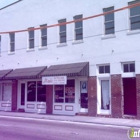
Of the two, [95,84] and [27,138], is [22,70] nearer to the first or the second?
[95,84]

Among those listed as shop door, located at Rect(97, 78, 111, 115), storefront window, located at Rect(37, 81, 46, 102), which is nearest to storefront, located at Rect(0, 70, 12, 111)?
storefront window, located at Rect(37, 81, 46, 102)

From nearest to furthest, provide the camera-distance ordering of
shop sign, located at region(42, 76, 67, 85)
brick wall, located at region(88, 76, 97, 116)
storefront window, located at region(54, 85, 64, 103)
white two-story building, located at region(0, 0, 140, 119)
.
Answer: white two-story building, located at region(0, 0, 140, 119), brick wall, located at region(88, 76, 97, 116), shop sign, located at region(42, 76, 67, 85), storefront window, located at region(54, 85, 64, 103)

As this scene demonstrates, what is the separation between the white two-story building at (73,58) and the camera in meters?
17.8

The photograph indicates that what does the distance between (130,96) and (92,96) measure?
2.62m

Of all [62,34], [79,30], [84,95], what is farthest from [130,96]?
[62,34]

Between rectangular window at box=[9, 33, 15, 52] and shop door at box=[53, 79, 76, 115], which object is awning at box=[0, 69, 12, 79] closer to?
rectangular window at box=[9, 33, 15, 52]

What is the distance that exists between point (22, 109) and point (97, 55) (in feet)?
29.9

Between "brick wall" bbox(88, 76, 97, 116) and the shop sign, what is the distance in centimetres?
184

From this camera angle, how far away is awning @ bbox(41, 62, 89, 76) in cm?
1878

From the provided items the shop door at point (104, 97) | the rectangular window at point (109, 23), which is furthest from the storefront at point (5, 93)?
the rectangular window at point (109, 23)

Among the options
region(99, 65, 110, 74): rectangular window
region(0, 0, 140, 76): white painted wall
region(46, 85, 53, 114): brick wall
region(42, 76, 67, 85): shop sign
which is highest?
region(0, 0, 140, 76): white painted wall

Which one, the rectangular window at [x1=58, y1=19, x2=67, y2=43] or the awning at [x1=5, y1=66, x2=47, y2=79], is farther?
the awning at [x1=5, y1=66, x2=47, y2=79]

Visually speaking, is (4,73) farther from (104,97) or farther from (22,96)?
(104,97)

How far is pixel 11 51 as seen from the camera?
25.8 meters
